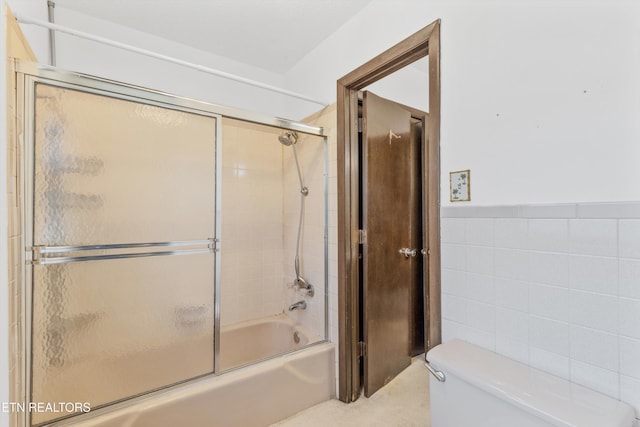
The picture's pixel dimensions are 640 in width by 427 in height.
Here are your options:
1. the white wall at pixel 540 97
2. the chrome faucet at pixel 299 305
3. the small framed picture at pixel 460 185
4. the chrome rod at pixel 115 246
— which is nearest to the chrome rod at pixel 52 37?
the chrome rod at pixel 115 246

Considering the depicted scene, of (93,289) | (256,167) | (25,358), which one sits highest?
(256,167)

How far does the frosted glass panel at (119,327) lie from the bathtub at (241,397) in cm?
11

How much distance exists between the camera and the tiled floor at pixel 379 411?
162 cm

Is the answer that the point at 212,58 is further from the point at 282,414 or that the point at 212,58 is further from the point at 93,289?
the point at 282,414

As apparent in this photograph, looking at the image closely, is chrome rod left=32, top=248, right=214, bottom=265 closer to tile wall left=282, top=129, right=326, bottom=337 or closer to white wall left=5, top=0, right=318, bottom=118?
tile wall left=282, top=129, right=326, bottom=337

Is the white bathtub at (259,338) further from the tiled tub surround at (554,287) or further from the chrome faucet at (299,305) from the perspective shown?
the tiled tub surround at (554,287)

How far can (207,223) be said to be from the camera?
5.28 ft

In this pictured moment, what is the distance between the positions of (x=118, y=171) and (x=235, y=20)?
3.94 feet

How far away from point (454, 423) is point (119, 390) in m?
1.50

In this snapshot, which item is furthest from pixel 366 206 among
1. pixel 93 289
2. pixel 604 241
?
pixel 93 289

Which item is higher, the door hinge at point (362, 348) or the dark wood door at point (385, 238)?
the dark wood door at point (385, 238)

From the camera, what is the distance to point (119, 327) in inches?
55.4

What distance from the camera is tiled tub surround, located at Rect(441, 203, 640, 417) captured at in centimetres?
81

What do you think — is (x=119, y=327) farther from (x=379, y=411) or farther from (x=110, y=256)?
(x=379, y=411)
